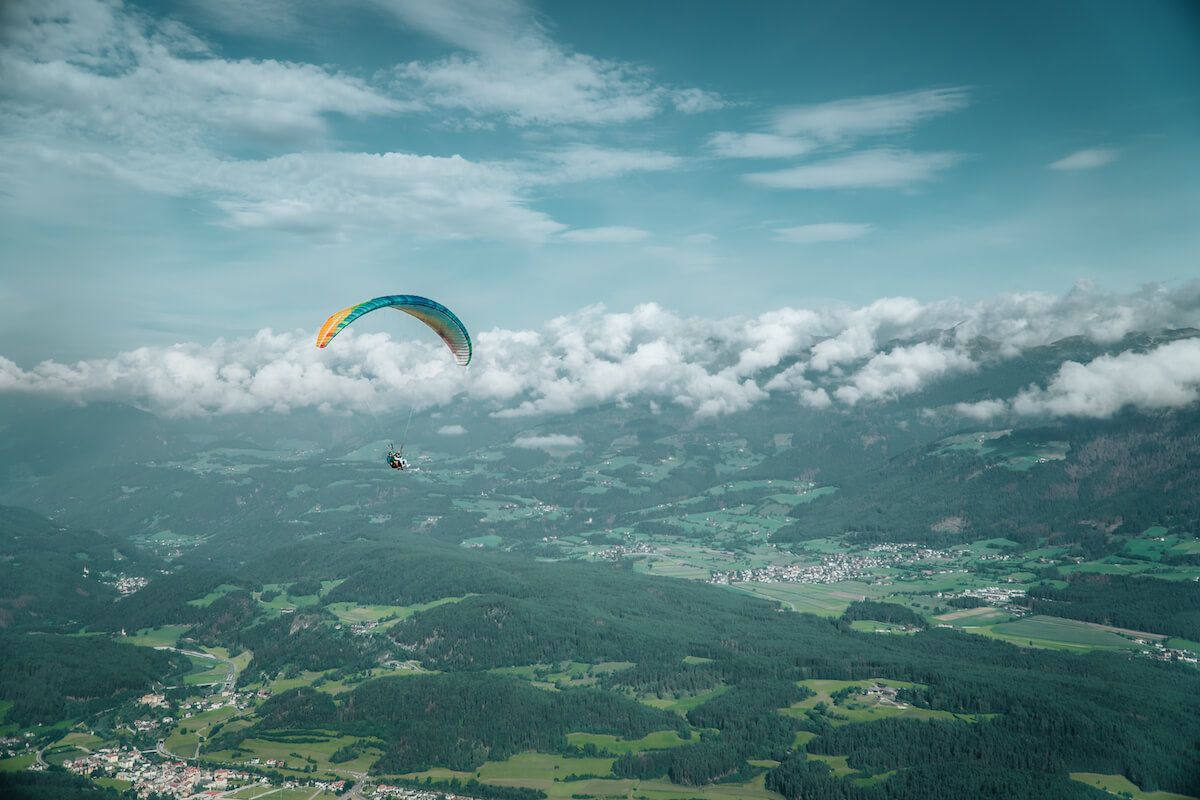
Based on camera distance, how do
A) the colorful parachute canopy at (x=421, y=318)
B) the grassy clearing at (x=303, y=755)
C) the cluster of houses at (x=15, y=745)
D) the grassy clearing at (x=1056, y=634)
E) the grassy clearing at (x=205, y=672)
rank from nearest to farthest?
the colorful parachute canopy at (x=421, y=318)
the grassy clearing at (x=303, y=755)
the cluster of houses at (x=15, y=745)
the grassy clearing at (x=205, y=672)
the grassy clearing at (x=1056, y=634)

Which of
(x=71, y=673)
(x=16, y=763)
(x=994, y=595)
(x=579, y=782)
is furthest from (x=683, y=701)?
(x=994, y=595)

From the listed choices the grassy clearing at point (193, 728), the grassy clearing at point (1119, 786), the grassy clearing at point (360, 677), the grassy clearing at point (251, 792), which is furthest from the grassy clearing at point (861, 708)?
the grassy clearing at point (193, 728)

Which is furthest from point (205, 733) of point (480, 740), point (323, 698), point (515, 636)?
point (515, 636)

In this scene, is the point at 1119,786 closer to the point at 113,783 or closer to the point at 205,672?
the point at 113,783

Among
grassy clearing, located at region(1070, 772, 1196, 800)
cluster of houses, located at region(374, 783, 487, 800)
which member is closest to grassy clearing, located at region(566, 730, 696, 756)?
cluster of houses, located at region(374, 783, 487, 800)

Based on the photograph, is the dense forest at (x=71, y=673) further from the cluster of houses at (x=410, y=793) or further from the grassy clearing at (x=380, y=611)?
the cluster of houses at (x=410, y=793)

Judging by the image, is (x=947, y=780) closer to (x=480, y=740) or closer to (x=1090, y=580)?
(x=480, y=740)

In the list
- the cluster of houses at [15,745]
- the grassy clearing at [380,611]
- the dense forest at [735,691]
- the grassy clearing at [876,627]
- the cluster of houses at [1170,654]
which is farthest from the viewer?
the grassy clearing at [380,611]
